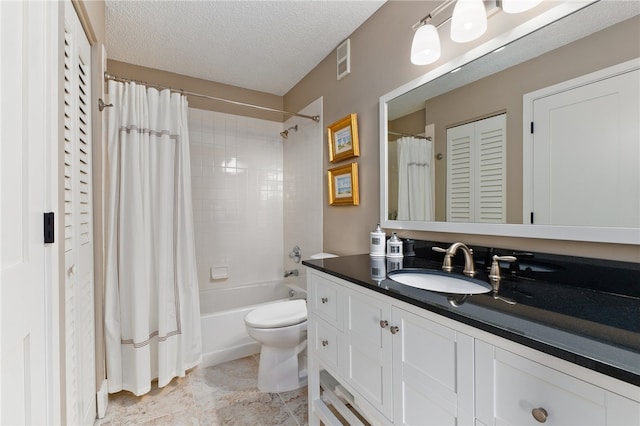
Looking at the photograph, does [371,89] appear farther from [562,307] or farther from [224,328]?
[224,328]

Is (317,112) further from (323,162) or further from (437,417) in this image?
(437,417)

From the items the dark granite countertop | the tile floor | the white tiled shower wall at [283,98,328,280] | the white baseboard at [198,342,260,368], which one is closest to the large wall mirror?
the dark granite countertop

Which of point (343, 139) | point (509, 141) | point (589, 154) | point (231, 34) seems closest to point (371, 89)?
point (343, 139)

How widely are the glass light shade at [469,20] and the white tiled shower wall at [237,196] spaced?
6.83 ft

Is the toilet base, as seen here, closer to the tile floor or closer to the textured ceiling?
the tile floor

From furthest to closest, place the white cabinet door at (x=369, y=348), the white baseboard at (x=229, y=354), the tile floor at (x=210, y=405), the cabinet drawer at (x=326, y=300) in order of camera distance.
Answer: the white baseboard at (x=229, y=354)
the tile floor at (x=210, y=405)
the cabinet drawer at (x=326, y=300)
the white cabinet door at (x=369, y=348)

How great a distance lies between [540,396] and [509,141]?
0.89 meters

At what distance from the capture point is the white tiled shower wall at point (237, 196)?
2.61 m

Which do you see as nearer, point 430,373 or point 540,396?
point 540,396

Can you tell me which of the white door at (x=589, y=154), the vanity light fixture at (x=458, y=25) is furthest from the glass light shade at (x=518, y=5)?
the white door at (x=589, y=154)

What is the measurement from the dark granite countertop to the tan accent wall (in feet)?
7.19

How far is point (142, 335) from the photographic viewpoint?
1.75 metres

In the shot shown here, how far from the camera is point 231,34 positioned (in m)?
1.95

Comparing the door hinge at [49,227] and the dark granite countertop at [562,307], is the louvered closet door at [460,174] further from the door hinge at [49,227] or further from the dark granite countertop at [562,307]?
the door hinge at [49,227]
